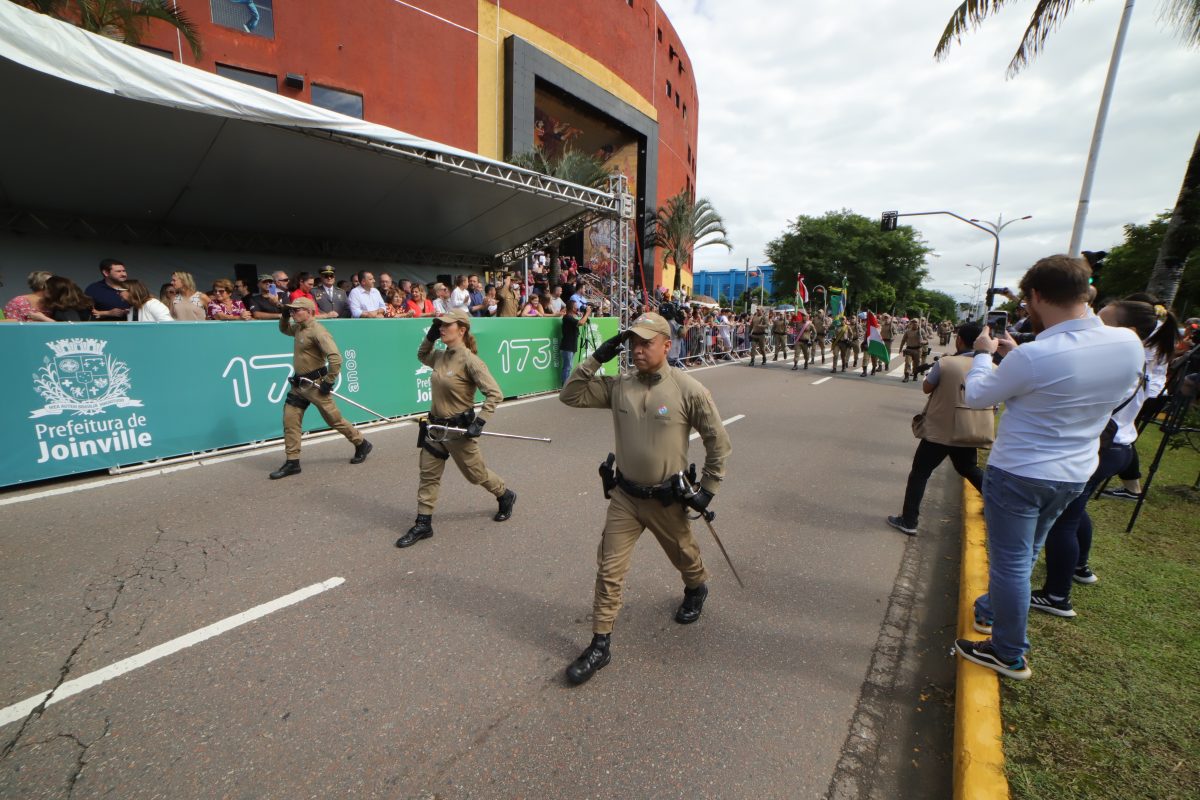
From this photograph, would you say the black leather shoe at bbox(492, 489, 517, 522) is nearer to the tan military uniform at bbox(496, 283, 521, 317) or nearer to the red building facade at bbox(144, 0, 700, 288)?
the tan military uniform at bbox(496, 283, 521, 317)

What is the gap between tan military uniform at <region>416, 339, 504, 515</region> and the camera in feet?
14.0

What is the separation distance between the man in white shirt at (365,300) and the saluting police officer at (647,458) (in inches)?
314

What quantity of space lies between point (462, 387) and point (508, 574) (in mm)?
1561

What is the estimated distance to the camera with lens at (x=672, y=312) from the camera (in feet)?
47.5

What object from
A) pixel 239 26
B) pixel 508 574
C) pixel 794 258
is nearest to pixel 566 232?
pixel 239 26

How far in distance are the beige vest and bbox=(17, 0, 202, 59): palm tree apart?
1551 centimetres

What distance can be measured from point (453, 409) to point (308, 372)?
243 cm

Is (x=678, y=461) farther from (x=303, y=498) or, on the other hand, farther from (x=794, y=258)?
(x=794, y=258)

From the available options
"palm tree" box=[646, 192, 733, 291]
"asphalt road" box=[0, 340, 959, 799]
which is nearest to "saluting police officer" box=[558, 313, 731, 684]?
"asphalt road" box=[0, 340, 959, 799]

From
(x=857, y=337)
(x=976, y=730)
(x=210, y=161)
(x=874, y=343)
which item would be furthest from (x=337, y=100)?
(x=976, y=730)

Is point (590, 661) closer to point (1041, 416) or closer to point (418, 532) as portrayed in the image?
point (418, 532)

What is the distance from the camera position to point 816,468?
6512 mm

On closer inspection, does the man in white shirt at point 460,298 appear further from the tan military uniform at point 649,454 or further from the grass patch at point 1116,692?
the grass patch at point 1116,692

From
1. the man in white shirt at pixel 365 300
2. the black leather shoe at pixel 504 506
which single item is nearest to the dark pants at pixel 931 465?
the black leather shoe at pixel 504 506
